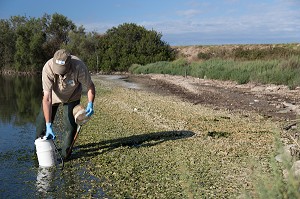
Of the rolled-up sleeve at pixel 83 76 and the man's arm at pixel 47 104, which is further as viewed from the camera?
the rolled-up sleeve at pixel 83 76

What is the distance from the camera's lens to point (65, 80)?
582 centimetres

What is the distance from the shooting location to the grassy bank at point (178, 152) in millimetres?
4652

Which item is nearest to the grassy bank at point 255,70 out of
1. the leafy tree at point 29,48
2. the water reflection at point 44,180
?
the water reflection at point 44,180

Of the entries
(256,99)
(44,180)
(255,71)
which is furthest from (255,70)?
(44,180)

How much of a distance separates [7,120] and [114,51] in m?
32.3

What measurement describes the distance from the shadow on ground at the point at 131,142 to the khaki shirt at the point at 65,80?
109 cm

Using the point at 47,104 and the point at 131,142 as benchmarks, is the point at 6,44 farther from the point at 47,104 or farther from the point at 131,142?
the point at 47,104

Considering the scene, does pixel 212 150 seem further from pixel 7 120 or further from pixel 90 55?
pixel 90 55

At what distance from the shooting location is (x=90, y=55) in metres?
44.3

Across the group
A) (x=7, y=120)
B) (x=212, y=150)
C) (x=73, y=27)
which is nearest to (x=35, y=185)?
(x=212, y=150)

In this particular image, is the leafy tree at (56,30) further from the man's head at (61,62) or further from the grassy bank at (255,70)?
the man's head at (61,62)

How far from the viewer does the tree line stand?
42219 mm

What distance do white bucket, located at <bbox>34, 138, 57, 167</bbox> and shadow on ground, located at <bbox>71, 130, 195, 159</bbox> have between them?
1.92 ft

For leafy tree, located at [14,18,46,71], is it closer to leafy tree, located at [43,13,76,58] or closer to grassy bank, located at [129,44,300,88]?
leafy tree, located at [43,13,76,58]
